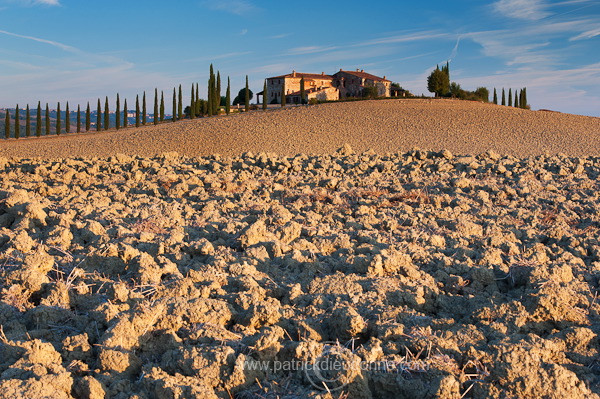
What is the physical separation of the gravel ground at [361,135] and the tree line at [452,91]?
9725 mm

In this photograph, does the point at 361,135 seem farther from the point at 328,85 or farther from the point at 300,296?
the point at 328,85

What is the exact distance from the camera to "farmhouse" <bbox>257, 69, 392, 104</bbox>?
2331 inches

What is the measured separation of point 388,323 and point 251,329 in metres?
0.83

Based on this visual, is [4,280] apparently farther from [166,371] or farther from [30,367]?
[166,371]

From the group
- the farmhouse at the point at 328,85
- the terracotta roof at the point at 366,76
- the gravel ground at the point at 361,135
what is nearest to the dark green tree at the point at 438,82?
the gravel ground at the point at 361,135

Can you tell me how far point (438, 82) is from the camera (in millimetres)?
45000

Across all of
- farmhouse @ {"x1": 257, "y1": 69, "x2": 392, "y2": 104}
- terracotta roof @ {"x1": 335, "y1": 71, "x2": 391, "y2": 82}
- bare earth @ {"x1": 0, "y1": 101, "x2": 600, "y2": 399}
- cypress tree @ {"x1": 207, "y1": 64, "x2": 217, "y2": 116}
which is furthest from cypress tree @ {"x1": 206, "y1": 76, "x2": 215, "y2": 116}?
bare earth @ {"x1": 0, "y1": 101, "x2": 600, "y2": 399}

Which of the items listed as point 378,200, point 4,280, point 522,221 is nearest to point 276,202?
point 378,200

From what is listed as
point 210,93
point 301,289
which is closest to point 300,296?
point 301,289

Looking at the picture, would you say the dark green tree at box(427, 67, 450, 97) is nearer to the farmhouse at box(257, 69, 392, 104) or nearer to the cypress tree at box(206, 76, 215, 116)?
the farmhouse at box(257, 69, 392, 104)

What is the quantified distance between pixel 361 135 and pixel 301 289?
80.3ft

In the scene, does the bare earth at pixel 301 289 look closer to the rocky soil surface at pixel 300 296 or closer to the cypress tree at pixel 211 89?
the rocky soil surface at pixel 300 296

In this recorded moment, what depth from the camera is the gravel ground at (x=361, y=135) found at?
24828 millimetres

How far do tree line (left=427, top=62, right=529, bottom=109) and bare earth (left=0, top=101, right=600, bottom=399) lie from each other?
38545 mm
